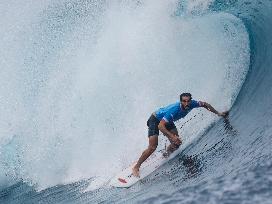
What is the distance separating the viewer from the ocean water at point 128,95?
6.17 meters

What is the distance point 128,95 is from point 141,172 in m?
3.97

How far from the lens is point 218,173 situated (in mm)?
5285

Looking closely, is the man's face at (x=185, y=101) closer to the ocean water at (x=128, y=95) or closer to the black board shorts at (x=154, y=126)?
the black board shorts at (x=154, y=126)

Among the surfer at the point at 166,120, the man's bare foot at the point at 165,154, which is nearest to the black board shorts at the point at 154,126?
the surfer at the point at 166,120

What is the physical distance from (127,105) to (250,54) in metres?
3.25

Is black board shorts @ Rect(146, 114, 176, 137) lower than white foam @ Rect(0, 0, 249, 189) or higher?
lower

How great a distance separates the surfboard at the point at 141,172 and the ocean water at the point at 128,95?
15cm

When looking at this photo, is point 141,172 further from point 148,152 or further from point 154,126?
point 154,126

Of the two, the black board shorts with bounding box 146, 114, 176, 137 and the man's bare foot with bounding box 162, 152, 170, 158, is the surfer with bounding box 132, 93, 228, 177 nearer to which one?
the black board shorts with bounding box 146, 114, 176, 137

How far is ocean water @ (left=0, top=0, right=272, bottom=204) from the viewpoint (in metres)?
6.17

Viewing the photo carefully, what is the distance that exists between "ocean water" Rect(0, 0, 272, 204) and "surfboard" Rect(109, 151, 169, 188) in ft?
0.49

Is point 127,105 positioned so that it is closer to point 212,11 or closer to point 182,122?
point 182,122

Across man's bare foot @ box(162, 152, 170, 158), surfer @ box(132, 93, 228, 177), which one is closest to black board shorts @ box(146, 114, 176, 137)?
surfer @ box(132, 93, 228, 177)

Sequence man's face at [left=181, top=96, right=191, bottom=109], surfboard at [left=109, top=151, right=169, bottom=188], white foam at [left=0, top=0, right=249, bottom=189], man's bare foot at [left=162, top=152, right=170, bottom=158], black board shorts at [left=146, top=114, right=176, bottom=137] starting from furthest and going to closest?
white foam at [left=0, top=0, right=249, bottom=189], man's bare foot at [left=162, top=152, right=170, bottom=158], black board shorts at [left=146, top=114, right=176, bottom=137], surfboard at [left=109, top=151, right=169, bottom=188], man's face at [left=181, top=96, right=191, bottom=109]
